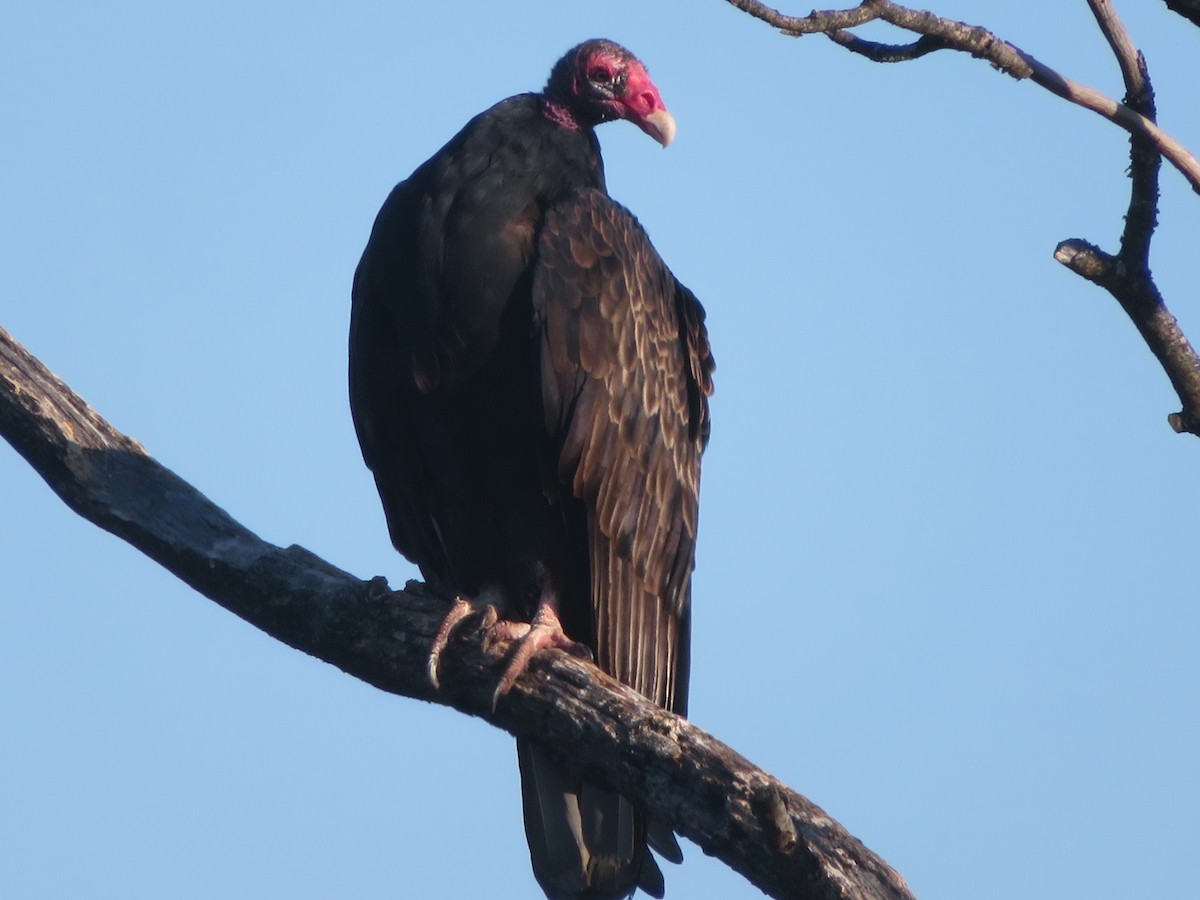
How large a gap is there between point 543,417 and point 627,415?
0.98 ft

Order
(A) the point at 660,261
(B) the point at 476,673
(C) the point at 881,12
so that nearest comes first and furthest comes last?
(C) the point at 881,12 → (B) the point at 476,673 → (A) the point at 660,261

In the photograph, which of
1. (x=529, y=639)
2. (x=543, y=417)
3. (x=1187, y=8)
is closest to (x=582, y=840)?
(x=529, y=639)

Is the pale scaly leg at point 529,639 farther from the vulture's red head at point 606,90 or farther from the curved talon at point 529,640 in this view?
the vulture's red head at point 606,90

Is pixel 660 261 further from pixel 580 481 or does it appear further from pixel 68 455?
pixel 68 455

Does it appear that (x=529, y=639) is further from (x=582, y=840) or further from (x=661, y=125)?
(x=661, y=125)

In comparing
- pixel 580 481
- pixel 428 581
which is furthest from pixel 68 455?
pixel 580 481

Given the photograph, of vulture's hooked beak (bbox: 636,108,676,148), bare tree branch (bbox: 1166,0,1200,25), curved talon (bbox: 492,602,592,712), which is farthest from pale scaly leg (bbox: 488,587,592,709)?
bare tree branch (bbox: 1166,0,1200,25)

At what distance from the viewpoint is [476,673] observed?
3.95 meters

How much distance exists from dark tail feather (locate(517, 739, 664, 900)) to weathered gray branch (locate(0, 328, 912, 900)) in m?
0.44

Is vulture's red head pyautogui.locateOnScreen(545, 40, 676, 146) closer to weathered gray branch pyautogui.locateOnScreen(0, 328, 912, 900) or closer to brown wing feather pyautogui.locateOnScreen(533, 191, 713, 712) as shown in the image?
brown wing feather pyautogui.locateOnScreen(533, 191, 713, 712)

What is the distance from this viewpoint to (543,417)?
13.7 ft

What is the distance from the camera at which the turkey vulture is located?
4.17 meters

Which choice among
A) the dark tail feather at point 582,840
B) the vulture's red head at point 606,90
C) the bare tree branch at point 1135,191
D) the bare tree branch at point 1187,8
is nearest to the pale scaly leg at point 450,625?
the dark tail feather at point 582,840

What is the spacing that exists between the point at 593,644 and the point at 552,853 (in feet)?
2.06
